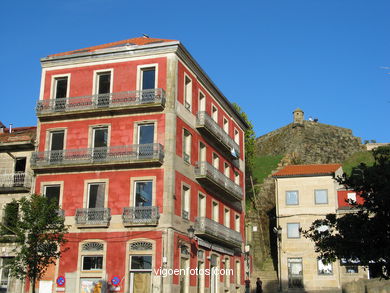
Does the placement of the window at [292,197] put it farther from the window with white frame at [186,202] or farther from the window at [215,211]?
the window with white frame at [186,202]

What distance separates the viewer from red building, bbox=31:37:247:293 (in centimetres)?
3114

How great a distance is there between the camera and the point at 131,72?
113ft

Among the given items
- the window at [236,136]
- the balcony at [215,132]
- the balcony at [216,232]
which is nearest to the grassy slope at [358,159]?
the window at [236,136]

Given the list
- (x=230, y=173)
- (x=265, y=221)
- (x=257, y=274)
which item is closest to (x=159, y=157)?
(x=230, y=173)

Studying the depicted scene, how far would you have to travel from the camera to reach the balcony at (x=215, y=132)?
120 ft

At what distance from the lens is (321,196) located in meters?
48.9

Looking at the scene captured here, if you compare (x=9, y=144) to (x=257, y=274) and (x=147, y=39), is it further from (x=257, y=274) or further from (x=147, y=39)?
(x=257, y=274)

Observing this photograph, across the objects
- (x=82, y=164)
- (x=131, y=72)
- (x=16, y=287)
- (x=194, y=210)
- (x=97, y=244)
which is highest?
(x=131, y=72)

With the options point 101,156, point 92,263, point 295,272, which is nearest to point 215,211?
point 101,156

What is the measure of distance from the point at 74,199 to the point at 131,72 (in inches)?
340

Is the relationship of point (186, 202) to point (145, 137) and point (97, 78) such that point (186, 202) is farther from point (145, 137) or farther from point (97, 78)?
point (97, 78)

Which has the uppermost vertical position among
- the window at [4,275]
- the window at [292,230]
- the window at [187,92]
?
the window at [187,92]
